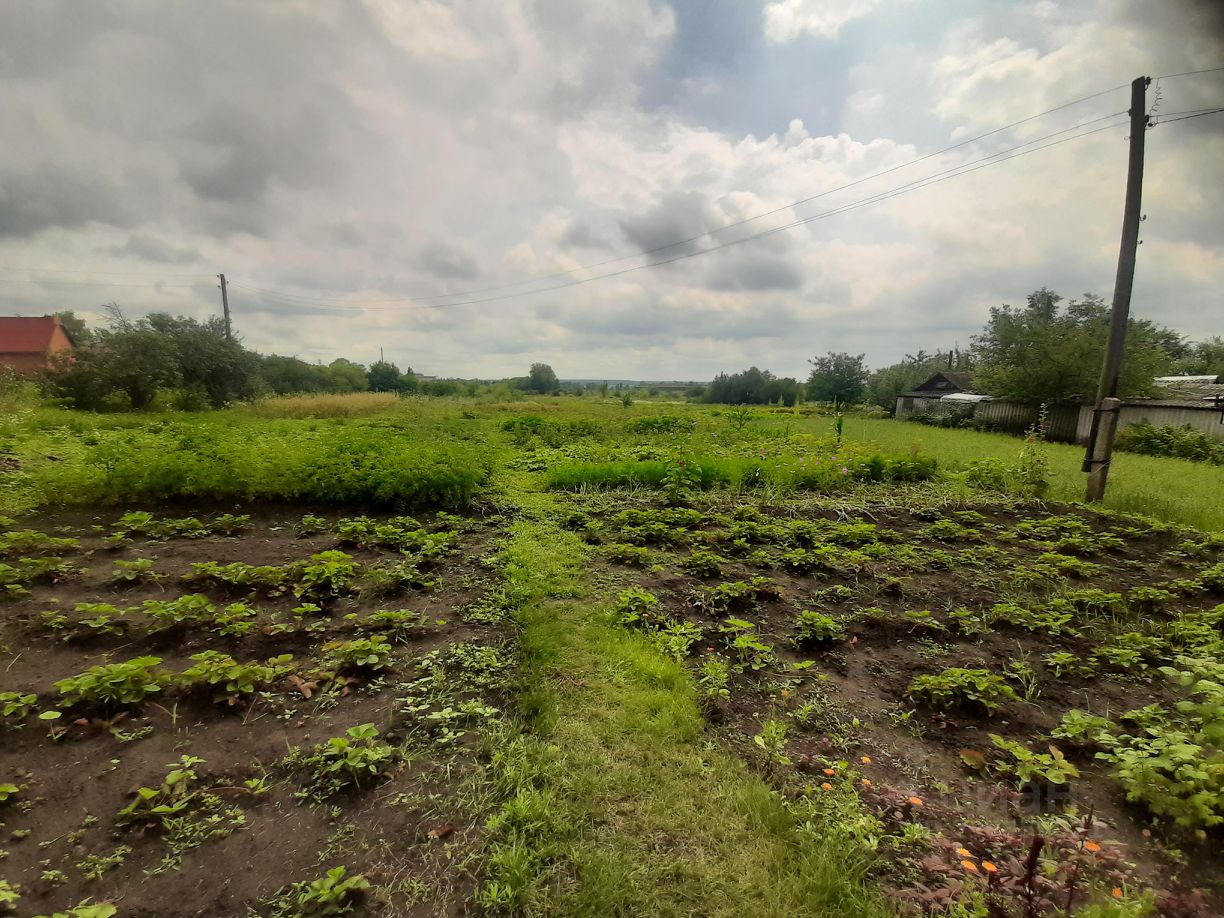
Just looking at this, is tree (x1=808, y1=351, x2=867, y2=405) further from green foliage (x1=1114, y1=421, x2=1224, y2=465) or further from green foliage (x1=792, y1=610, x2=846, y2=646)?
green foliage (x1=792, y1=610, x2=846, y2=646)

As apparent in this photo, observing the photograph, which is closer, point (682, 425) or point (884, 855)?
point (884, 855)

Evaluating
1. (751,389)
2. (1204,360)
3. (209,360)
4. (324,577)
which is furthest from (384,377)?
(1204,360)

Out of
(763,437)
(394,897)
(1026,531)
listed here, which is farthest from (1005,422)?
(394,897)

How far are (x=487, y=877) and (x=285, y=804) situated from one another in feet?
3.30

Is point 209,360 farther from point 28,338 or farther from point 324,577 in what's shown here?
point 28,338

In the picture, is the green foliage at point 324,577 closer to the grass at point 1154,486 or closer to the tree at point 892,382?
the grass at point 1154,486

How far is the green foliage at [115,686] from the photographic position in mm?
2490

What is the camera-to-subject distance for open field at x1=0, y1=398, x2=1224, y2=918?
1788 millimetres

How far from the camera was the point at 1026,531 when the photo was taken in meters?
6.21

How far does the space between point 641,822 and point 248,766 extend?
1903 mm

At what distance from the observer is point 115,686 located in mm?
2535

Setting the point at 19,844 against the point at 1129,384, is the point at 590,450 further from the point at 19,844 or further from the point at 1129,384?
the point at 1129,384

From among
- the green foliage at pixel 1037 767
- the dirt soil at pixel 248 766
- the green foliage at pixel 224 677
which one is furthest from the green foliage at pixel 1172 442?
the green foliage at pixel 224 677

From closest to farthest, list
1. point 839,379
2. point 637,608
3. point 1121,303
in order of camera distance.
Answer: point 637,608, point 1121,303, point 839,379
